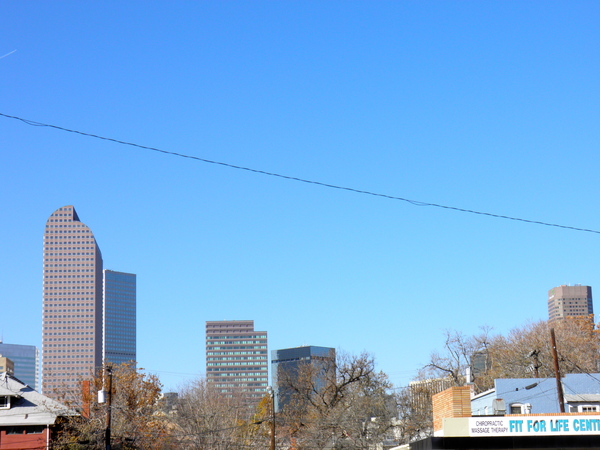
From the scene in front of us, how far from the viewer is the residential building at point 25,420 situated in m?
56.8

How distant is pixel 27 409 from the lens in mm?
58719

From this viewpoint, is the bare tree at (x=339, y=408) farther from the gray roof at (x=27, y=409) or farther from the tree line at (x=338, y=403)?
the gray roof at (x=27, y=409)

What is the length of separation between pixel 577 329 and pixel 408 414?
2191cm

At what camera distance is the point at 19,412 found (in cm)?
5812

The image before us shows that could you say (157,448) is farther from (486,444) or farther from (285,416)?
(486,444)

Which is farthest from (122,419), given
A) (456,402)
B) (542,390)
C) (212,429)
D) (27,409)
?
(456,402)

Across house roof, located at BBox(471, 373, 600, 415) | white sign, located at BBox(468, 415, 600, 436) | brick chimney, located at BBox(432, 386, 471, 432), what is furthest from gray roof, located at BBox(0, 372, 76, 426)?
white sign, located at BBox(468, 415, 600, 436)

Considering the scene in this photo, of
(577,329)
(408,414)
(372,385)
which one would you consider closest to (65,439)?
(372,385)

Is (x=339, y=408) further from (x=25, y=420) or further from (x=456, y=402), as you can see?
(x=456, y=402)

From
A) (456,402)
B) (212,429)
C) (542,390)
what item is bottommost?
(212,429)

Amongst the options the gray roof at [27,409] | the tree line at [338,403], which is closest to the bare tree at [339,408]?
the tree line at [338,403]

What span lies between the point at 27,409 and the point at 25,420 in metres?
1.46

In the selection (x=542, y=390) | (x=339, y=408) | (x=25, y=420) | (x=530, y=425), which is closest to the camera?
(x=530, y=425)

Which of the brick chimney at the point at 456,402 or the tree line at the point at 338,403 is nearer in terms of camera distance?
the brick chimney at the point at 456,402
